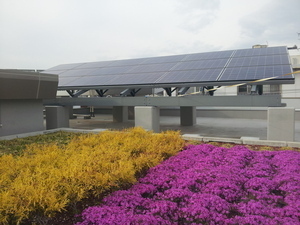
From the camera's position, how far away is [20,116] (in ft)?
44.4

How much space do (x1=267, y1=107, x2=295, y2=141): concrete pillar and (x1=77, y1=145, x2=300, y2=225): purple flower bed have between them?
3630mm

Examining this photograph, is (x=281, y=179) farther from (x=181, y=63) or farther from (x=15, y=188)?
(x=181, y=63)

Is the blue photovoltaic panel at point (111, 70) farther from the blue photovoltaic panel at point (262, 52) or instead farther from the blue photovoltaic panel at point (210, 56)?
the blue photovoltaic panel at point (262, 52)

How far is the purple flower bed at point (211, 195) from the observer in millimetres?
4027

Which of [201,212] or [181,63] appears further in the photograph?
[181,63]

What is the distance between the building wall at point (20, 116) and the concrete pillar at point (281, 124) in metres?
12.2

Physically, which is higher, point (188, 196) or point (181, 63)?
point (181, 63)

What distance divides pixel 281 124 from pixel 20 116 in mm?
12973

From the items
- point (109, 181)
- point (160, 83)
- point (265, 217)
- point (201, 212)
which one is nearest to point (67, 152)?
point (109, 181)

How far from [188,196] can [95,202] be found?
5.91ft

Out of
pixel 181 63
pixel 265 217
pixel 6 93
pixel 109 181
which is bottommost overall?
pixel 265 217

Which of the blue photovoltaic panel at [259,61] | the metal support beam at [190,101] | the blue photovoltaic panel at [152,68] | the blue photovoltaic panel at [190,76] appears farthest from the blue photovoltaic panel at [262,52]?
the metal support beam at [190,101]

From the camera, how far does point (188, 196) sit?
492 cm

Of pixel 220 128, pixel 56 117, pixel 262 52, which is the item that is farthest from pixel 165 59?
pixel 56 117
